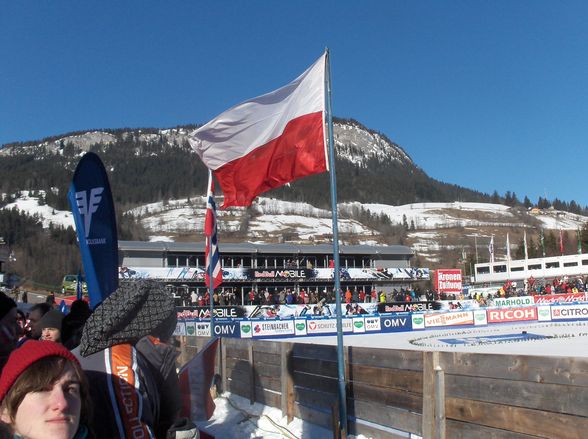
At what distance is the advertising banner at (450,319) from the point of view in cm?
3028

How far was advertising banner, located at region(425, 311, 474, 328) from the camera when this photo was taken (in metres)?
30.3

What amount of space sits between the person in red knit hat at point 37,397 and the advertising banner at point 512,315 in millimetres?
31865

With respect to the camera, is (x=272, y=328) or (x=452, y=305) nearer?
(x=272, y=328)

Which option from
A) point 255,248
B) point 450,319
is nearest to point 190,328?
point 450,319

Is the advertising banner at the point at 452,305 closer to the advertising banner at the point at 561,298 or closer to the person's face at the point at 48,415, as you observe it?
the advertising banner at the point at 561,298

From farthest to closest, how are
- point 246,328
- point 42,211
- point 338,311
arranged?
point 42,211 < point 246,328 < point 338,311

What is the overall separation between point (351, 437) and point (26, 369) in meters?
5.84

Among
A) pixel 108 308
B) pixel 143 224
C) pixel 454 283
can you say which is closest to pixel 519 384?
pixel 108 308

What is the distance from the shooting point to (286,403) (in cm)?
830

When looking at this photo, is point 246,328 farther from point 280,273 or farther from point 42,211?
point 42,211

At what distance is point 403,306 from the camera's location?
3631 cm

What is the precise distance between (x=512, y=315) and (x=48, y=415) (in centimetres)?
3278

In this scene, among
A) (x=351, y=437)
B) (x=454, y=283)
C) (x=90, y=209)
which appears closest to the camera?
(x=90, y=209)

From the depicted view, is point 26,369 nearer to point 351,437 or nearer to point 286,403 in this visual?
point 351,437
